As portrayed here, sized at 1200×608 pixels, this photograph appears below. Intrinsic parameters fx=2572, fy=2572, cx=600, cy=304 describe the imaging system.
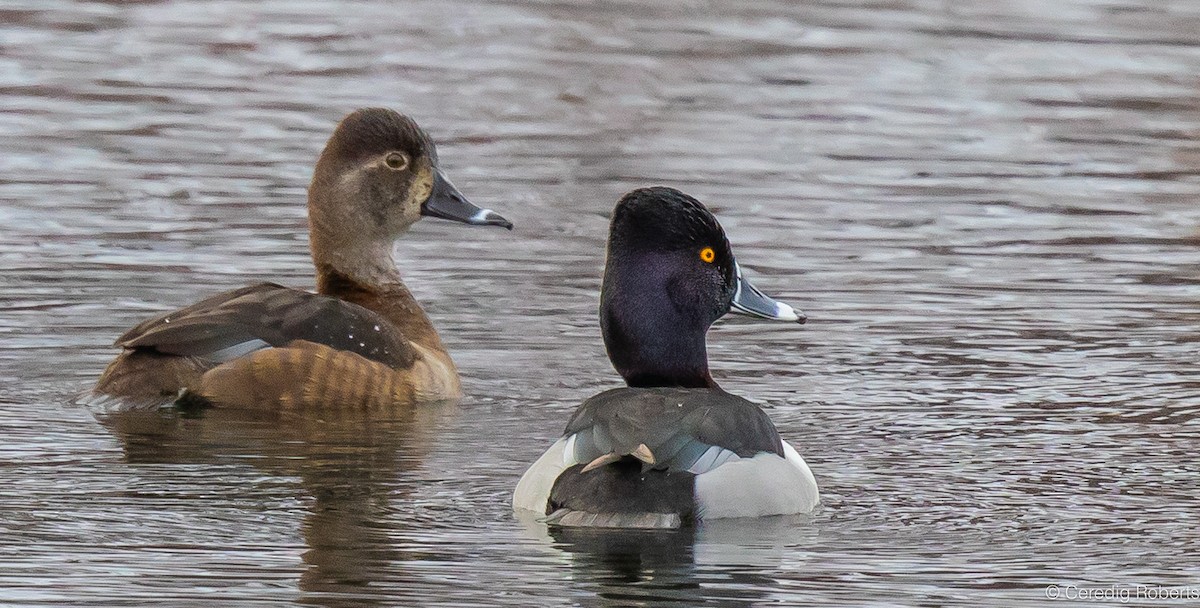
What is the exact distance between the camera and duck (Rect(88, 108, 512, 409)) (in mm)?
10516

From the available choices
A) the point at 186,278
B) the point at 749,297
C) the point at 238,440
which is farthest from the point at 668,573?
the point at 186,278

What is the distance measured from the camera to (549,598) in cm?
733

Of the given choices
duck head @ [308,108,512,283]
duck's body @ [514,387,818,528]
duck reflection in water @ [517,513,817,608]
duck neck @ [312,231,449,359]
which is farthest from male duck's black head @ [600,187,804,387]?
duck head @ [308,108,512,283]

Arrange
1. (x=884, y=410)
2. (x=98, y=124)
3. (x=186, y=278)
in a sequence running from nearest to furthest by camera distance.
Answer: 1. (x=884, y=410)
2. (x=186, y=278)
3. (x=98, y=124)

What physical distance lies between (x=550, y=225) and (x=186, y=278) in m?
2.55

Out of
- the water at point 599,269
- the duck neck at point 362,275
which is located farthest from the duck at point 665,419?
the duck neck at point 362,275

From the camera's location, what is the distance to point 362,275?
11750mm

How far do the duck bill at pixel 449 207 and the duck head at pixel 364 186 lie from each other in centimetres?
9

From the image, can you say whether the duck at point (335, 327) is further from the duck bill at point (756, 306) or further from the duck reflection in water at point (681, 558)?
the duck reflection in water at point (681, 558)

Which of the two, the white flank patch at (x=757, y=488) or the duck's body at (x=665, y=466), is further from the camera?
the white flank patch at (x=757, y=488)

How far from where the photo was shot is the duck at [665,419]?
8.07 meters

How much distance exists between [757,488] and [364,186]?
391cm

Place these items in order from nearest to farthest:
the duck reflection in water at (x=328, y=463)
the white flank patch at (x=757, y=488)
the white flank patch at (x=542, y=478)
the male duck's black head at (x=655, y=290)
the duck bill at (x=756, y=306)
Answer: the duck reflection in water at (x=328, y=463) < the white flank patch at (x=757, y=488) < the white flank patch at (x=542, y=478) < the male duck's black head at (x=655, y=290) < the duck bill at (x=756, y=306)

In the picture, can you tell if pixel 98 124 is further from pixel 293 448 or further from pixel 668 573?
pixel 668 573
